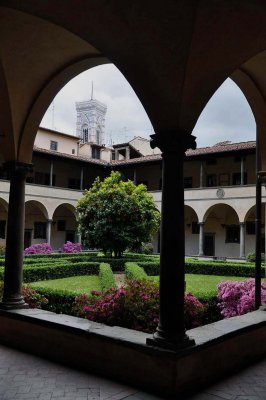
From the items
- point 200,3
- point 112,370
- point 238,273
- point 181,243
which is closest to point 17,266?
point 112,370

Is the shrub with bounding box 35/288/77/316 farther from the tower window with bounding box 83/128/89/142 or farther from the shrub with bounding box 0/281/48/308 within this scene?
the tower window with bounding box 83/128/89/142

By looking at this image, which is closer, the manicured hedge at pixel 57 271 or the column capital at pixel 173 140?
the column capital at pixel 173 140

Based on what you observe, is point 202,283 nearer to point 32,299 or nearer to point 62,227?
point 32,299

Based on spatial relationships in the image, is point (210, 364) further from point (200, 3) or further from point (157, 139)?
point (200, 3)

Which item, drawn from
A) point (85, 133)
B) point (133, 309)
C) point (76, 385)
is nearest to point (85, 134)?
point (85, 133)

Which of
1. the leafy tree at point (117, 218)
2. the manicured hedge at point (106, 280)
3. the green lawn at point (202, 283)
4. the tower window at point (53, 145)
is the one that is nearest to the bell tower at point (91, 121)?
the tower window at point (53, 145)

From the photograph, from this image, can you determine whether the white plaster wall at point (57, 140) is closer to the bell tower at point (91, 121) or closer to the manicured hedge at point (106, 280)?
the manicured hedge at point (106, 280)

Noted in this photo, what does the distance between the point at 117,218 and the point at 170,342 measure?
1485cm

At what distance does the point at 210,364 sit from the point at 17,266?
3.40 metres

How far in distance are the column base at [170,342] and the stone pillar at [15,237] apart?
104 inches

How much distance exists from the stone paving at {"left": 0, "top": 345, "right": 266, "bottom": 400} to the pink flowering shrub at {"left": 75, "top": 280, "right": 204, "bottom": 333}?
3.51 feet

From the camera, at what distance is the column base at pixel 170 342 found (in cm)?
418

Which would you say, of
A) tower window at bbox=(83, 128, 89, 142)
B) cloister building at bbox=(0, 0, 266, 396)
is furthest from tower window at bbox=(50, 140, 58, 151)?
tower window at bbox=(83, 128, 89, 142)

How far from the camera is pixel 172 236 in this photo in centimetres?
453
